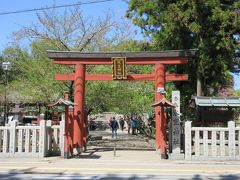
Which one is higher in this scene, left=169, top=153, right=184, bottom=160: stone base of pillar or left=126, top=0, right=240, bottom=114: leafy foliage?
left=126, top=0, right=240, bottom=114: leafy foliage

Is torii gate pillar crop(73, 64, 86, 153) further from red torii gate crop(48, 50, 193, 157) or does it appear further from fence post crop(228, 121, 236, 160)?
fence post crop(228, 121, 236, 160)

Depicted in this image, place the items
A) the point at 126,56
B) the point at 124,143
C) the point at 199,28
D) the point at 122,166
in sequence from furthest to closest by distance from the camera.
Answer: the point at 124,143 → the point at 199,28 → the point at 126,56 → the point at 122,166

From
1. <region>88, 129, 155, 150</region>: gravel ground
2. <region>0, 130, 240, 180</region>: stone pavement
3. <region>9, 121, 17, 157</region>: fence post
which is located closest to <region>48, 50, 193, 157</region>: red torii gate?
<region>0, 130, 240, 180</region>: stone pavement

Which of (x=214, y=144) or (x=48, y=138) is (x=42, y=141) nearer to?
(x=48, y=138)

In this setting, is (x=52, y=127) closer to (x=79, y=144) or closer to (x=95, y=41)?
(x=79, y=144)

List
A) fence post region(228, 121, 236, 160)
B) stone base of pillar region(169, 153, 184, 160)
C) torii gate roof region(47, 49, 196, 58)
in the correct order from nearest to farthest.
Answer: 1. fence post region(228, 121, 236, 160)
2. stone base of pillar region(169, 153, 184, 160)
3. torii gate roof region(47, 49, 196, 58)

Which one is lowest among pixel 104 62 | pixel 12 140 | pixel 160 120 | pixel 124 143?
pixel 124 143

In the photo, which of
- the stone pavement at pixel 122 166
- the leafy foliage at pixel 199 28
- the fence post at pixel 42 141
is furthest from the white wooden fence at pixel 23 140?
the leafy foliage at pixel 199 28

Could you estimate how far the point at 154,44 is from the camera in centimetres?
2602

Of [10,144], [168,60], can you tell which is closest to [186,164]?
[168,60]

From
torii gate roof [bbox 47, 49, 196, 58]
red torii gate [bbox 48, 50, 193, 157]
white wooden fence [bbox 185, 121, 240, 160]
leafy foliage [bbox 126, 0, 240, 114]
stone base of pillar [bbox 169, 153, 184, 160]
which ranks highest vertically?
leafy foliage [bbox 126, 0, 240, 114]

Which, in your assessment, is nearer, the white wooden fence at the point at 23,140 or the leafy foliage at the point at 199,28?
the white wooden fence at the point at 23,140

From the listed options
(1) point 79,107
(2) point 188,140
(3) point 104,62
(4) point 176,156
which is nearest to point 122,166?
(4) point 176,156

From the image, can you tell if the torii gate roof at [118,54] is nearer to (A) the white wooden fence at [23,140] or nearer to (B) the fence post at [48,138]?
(B) the fence post at [48,138]
